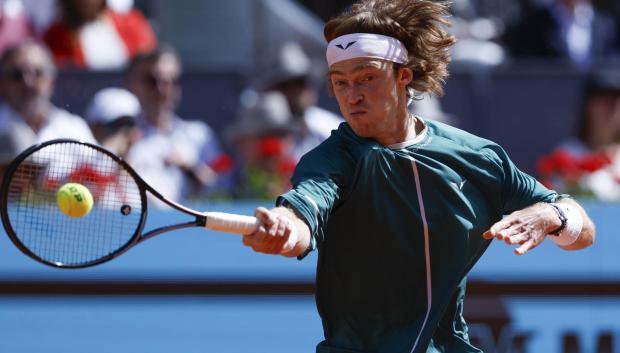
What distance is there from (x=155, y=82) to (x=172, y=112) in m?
0.25

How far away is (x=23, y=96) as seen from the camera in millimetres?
6875

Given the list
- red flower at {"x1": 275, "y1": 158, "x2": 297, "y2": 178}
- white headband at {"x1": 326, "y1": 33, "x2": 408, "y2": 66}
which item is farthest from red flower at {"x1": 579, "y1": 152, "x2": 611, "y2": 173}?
white headband at {"x1": 326, "y1": 33, "x2": 408, "y2": 66}

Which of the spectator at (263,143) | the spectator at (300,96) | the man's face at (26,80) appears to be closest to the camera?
the spectator at (263,143)

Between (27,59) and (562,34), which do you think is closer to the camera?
(27,59)

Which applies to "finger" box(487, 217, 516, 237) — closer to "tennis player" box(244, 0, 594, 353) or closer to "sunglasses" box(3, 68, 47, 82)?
"tennis player" box(244, 0, 594, 353)

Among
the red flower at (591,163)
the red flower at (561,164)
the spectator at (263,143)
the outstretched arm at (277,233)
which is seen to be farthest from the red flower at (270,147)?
the outstretched arm at (277,233)

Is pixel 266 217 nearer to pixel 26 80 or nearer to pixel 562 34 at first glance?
pixel 26 80

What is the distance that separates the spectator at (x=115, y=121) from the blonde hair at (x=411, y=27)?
9.67 feet

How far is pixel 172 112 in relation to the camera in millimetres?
7246

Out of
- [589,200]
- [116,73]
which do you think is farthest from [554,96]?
[116,73]

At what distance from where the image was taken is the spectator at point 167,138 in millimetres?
6895

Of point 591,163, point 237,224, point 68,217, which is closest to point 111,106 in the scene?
point 68,217

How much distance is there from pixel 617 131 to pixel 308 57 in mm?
2133

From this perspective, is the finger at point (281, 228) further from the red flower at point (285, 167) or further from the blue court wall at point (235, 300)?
the red flower at point (285, 167)
